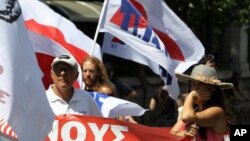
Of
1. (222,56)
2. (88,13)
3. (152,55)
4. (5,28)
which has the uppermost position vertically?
(5,28)

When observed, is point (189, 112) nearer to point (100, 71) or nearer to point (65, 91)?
point (65, 91)

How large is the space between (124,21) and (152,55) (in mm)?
575

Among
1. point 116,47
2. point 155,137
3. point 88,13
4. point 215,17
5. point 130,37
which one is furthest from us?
→ point 88,13

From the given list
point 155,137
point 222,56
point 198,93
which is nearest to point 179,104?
point 155,137

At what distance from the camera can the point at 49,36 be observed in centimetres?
981

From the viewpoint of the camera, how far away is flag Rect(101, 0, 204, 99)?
10.3 metres

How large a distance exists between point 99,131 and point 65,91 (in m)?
0.43

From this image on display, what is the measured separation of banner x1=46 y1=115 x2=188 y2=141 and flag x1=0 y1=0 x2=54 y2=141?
1459 mm

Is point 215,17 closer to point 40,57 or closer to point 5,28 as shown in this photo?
point 40,57

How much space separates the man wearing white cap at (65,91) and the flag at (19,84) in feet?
4.56

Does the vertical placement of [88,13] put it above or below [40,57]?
below

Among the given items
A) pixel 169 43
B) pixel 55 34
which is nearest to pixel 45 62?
pixel 55 34

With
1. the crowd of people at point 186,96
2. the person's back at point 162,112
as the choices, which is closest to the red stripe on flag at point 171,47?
the person's back at point 162,112

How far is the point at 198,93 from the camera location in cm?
702
